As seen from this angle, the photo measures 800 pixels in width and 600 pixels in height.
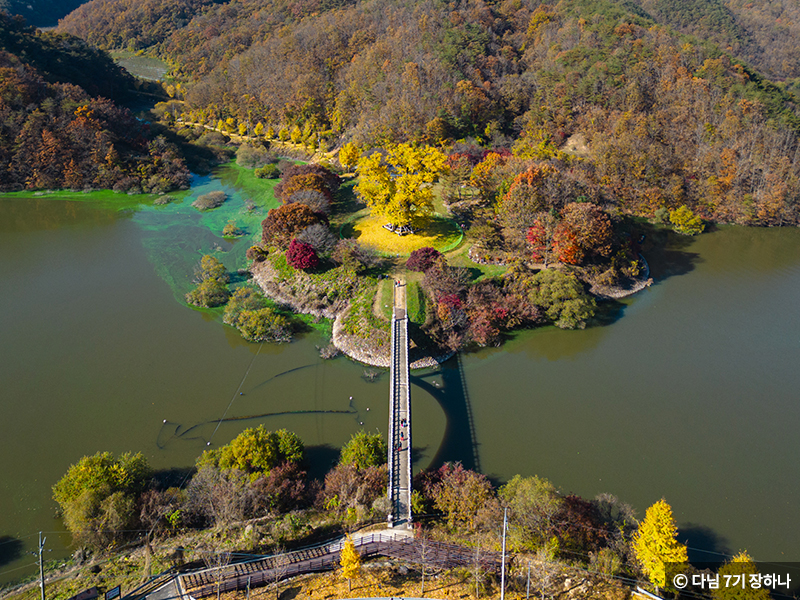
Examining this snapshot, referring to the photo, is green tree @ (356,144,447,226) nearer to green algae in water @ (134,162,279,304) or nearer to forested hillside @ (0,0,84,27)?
green algae in water @ (134,162,279,304)

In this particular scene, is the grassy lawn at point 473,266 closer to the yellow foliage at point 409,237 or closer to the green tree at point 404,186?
the yellow foliage at point 409,237

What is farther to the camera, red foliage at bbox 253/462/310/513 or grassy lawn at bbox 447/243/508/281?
grassy lawn at bbox 447/243/508/281

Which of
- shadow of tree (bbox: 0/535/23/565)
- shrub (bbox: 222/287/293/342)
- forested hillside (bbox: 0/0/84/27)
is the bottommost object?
shadow of tree (bbox: 0/535/23/565)

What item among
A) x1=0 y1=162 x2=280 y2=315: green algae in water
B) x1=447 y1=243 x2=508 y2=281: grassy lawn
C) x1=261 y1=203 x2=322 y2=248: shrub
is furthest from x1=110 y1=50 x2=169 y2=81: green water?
x1=447 y1=243 x2=508 y2=281: grassy lawn

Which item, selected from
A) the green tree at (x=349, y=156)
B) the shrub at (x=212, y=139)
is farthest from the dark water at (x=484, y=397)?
the shrub at (x=212, y=139)

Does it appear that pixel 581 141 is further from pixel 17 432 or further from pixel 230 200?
pixel 17 432

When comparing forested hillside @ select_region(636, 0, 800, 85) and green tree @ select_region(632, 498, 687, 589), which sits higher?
forested hillside @ select_region(636, 0, 800, 85)
